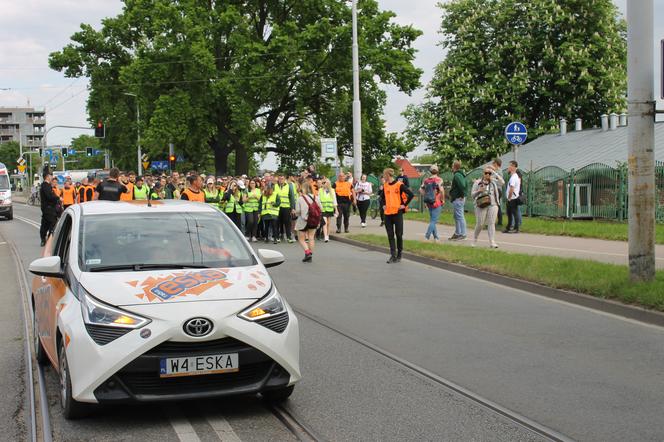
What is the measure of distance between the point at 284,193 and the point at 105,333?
16.7 meters

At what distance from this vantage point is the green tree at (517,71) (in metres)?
45.3

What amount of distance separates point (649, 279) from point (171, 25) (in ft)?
108

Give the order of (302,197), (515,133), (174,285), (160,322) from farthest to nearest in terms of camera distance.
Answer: (515,133), (302,197), (174,285), (160,322)

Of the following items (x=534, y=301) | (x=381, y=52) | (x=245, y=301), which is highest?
(x=381, y=52)

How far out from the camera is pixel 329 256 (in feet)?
57.6

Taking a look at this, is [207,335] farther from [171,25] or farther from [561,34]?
[561,34]

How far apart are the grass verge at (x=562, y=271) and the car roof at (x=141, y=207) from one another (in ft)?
18.0

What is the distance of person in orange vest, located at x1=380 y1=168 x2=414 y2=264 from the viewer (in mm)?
15734

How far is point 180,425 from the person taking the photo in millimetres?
5336

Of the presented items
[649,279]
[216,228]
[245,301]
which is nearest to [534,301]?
[649,279]

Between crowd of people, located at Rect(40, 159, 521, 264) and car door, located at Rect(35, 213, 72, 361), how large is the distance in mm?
9170

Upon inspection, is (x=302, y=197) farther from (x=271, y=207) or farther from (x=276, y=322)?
(x=276, y=322)

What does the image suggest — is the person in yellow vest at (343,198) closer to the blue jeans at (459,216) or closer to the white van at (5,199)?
the blue jeans at (459,216)

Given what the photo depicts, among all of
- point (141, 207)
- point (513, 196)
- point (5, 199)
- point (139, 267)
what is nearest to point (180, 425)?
point (139, 267)
